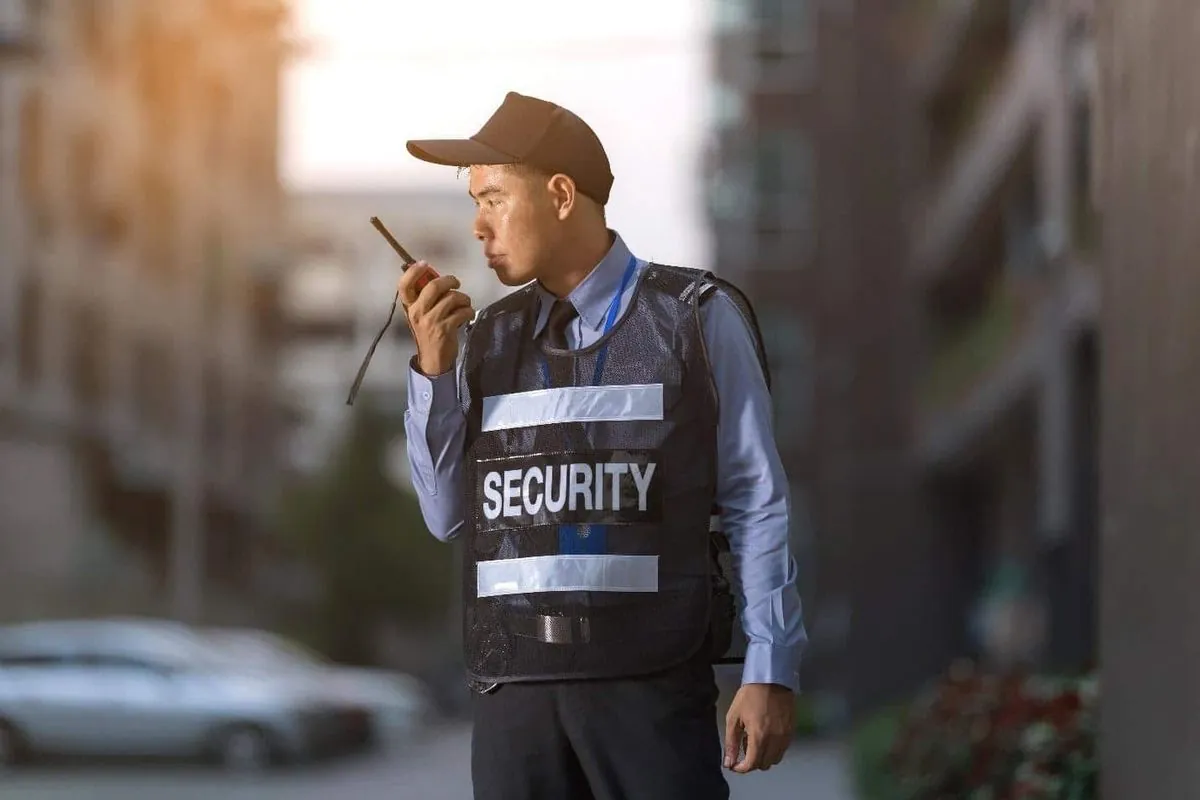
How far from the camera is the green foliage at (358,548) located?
44562 mm

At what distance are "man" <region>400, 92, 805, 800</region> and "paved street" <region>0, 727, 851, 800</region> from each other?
12005 mm

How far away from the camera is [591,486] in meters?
3.25

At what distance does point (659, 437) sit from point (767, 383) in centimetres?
23

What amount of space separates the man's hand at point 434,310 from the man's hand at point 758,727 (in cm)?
70

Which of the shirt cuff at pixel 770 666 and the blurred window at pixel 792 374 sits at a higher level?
the shirt cuff at pixel 770 666

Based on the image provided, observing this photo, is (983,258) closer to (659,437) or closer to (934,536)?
(934,536)

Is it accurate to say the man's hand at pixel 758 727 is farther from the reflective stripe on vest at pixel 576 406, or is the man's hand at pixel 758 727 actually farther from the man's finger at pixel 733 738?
the reflective stripe on vest at pixel 576 406

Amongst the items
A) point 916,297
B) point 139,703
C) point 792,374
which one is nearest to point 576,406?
point 139,703

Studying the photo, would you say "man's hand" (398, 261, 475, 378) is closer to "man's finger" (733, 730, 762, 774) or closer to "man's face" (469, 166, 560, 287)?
"man's face" (469, 166, 560, 287)

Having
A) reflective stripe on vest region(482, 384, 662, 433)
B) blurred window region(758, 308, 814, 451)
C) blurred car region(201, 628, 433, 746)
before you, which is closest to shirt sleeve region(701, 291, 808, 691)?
reflective stripe on vest region(482, 384, 662, 433)

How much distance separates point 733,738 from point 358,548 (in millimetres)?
41969

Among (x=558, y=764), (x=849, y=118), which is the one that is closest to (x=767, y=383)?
(x=558, y=764)

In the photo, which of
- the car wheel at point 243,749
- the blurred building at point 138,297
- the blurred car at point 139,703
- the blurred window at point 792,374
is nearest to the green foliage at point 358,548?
the blurred building at point 138,297

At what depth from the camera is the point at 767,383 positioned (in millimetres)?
3361
